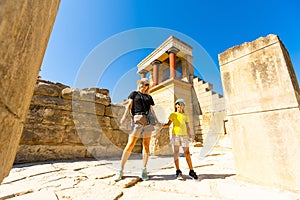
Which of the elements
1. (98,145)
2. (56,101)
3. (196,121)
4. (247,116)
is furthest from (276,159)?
(196,121)

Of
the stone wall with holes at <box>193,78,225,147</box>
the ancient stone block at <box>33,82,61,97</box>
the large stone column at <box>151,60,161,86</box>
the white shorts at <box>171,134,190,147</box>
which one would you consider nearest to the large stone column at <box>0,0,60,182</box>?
the white shorts at <box>171,134,190,147</box>

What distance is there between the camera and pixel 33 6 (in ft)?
1.75

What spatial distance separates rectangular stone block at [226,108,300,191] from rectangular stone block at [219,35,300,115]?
12 centimetres

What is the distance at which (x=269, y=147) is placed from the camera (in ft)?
5.34

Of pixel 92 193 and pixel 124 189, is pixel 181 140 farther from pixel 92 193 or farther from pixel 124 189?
pixel 92 193

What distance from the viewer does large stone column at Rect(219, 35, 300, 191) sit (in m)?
1.51

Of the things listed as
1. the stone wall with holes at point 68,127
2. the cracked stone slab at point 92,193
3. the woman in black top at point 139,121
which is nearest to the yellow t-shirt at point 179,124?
the woman in black top at point 139,121

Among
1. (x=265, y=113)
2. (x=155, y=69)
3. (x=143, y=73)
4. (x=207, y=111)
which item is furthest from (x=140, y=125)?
(x=143, y=73)

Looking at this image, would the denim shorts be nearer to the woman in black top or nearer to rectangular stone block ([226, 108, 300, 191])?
the woman in black top

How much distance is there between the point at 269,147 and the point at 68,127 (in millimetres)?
3587

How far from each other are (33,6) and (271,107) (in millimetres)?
2199

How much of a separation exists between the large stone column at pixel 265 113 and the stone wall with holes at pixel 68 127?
2.90 m

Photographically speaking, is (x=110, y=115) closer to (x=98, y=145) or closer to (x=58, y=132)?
(x=98, y=145)

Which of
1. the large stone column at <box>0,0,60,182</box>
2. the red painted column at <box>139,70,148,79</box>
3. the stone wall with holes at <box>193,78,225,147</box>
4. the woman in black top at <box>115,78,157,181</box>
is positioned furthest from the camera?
the red painted column at <box>139,70,148,79</box>
